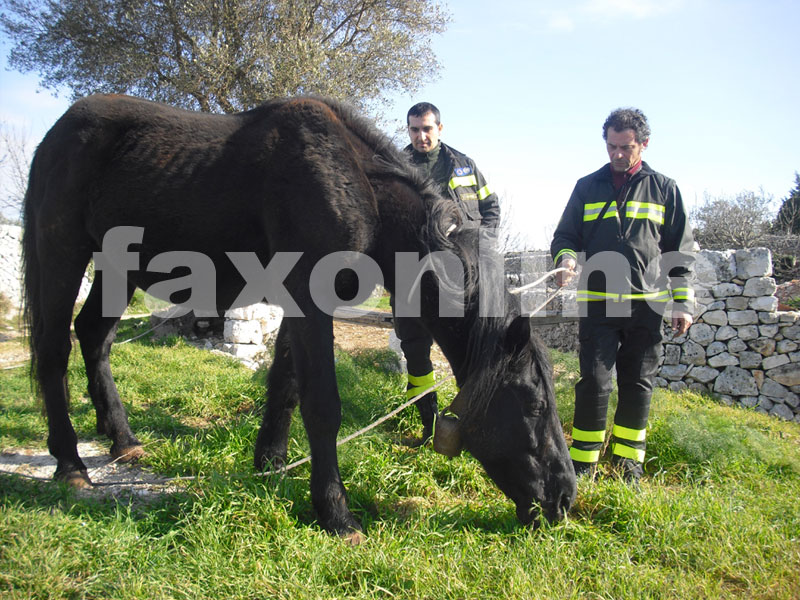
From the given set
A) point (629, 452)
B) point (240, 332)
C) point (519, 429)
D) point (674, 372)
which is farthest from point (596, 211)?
point (674, 372)

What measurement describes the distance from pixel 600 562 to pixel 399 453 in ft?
5.43

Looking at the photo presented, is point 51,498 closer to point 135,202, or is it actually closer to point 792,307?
point 135,202

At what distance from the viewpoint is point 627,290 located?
11.7ft

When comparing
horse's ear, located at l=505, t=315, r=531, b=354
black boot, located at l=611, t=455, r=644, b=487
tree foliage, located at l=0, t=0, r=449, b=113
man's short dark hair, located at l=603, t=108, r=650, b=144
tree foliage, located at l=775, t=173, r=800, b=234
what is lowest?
black boot, located at l=611, t=455, r=644, b=487

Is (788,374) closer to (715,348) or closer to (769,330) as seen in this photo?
(769,330)

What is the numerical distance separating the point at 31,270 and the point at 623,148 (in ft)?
14.4

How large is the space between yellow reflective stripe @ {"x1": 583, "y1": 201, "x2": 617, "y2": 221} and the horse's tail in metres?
3.97

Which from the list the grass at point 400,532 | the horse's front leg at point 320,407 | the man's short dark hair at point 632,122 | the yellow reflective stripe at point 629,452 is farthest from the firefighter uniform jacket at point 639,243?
the horse's front leg at point 320,407

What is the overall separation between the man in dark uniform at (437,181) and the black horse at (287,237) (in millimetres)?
1127

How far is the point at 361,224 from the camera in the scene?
2811mm

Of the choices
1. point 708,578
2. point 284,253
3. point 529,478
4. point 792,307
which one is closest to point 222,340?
point 284,253

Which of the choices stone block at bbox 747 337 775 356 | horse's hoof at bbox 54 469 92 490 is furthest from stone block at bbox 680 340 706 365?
horse's hoof at bbox 54 469 92 490

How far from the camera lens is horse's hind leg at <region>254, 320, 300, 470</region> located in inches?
134

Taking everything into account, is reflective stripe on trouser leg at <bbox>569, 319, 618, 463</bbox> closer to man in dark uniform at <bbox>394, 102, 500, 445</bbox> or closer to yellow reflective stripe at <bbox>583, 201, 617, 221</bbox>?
yellow reflective stripe at <bbox>583, 201, 617, 221</bbox>
